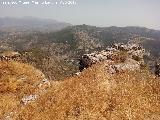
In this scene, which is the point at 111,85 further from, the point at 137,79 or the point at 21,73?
the point at 21,73

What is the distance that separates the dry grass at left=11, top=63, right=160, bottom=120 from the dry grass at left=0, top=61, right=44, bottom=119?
3.10 meters

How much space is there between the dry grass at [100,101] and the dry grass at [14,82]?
310 cm

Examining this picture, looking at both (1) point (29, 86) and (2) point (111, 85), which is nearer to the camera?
(2) point (111, 85)

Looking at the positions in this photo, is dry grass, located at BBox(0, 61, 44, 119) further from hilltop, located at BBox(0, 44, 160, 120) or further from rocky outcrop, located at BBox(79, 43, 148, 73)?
rocky outcrop, located at BBox(79, 43, 148, 73)

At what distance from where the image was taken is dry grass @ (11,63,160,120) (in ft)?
51.6

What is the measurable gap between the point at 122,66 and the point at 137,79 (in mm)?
3955

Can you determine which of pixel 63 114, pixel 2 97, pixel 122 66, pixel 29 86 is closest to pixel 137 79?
pixel 122 66

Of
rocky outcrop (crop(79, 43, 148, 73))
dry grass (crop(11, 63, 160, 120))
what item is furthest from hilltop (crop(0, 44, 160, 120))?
rocky outcrop (crop(79, 43, 148, 73))

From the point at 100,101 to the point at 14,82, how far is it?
10.3 metres

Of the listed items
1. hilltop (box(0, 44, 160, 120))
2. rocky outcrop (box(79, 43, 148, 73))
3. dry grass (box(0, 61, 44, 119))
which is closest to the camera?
hilltop (box(0, 44, 160, 120))

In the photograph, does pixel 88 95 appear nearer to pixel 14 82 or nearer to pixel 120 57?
pixel 14 82

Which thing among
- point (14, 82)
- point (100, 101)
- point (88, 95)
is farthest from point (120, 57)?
point (100, 101)

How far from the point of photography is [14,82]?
24.5 m

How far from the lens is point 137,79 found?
2083 centimetres
